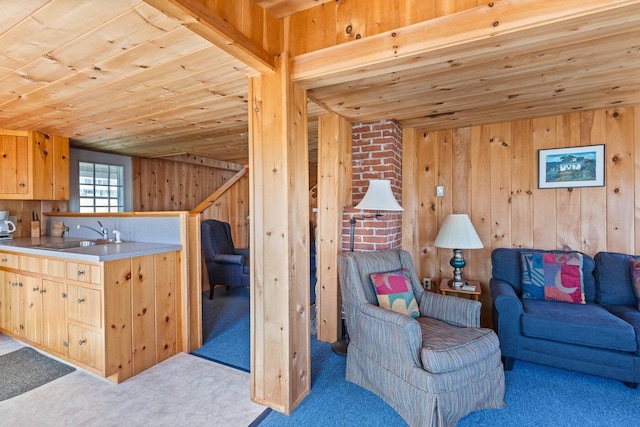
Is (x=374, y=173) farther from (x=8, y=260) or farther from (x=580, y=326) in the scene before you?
(x=8, y=260)

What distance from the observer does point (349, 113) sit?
2736 millimetres

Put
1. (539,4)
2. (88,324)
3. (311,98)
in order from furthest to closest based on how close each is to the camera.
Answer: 1. (311,98)
2. (88,324)
3. (539,4)

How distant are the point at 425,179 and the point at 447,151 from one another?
36cm

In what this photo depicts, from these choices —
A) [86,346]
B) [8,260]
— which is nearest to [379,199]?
[86,346]

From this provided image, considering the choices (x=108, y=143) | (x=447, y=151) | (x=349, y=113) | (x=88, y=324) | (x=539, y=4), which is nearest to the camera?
(x=539, y=4)

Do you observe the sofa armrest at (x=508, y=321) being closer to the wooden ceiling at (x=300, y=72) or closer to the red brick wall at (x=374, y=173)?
the red brick wall at (x=374, y=173)

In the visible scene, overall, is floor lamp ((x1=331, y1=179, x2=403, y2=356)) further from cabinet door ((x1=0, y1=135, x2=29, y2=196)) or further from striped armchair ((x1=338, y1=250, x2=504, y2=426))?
cabinet door ((x1=0, y1=135, x2=29, y2=196))

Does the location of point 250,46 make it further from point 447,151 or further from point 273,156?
point 447,151

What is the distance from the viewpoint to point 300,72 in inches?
71.5

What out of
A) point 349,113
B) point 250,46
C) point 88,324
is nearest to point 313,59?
point 250,46

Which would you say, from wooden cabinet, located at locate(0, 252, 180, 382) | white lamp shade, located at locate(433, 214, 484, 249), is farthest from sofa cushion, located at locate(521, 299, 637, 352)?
wooden cabinet, located at locate(0, 252, 180, 382)

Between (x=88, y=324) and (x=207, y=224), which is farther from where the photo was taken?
(x=207, y=224)

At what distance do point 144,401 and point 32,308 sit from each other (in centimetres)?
145

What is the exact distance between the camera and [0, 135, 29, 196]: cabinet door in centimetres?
327
